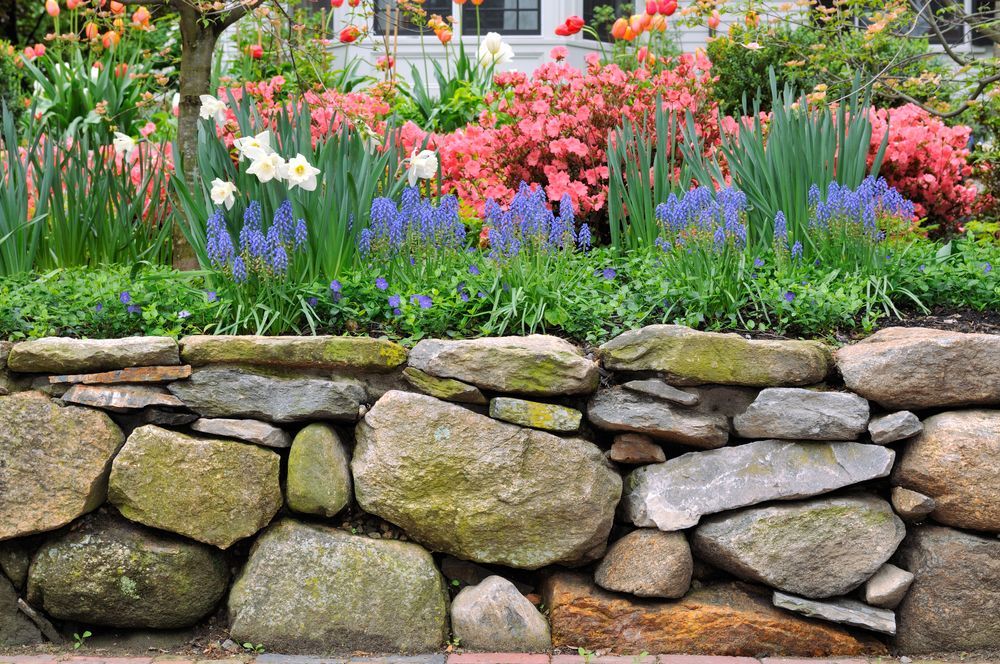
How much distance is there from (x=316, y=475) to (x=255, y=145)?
112 cm

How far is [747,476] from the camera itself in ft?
9.68

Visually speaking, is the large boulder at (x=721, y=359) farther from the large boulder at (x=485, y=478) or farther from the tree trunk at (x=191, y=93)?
the tree trunk at (x=191, y=93)

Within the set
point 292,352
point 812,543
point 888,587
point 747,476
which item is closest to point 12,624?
point 292,352

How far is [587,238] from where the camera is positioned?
3787 mm

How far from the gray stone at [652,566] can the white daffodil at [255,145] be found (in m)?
1.72

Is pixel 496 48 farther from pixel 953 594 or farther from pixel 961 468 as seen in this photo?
pixel 953 594

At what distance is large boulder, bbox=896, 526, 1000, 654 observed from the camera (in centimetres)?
291

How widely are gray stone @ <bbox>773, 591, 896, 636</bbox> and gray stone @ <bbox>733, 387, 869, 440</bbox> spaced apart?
0.49m

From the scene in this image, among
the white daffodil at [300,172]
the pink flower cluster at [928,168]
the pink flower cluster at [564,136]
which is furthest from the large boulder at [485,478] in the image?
the pink flower cluster at [928,168]

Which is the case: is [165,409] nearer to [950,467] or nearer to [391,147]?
[391,147]

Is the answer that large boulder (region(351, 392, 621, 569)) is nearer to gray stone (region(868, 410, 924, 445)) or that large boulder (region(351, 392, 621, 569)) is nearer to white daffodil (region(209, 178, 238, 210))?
gray stone (region(868, 410, 924, 445))

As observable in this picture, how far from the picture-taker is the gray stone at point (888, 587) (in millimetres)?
2922

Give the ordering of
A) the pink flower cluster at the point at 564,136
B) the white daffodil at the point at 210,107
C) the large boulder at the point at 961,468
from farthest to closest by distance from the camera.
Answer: the pink flower cluster at the point at 564,136
the white daffodil at the point at 210,107
the large boulder at the point at 961,468

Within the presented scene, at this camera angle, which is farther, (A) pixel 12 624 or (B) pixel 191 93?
(B) pixel 191 93
